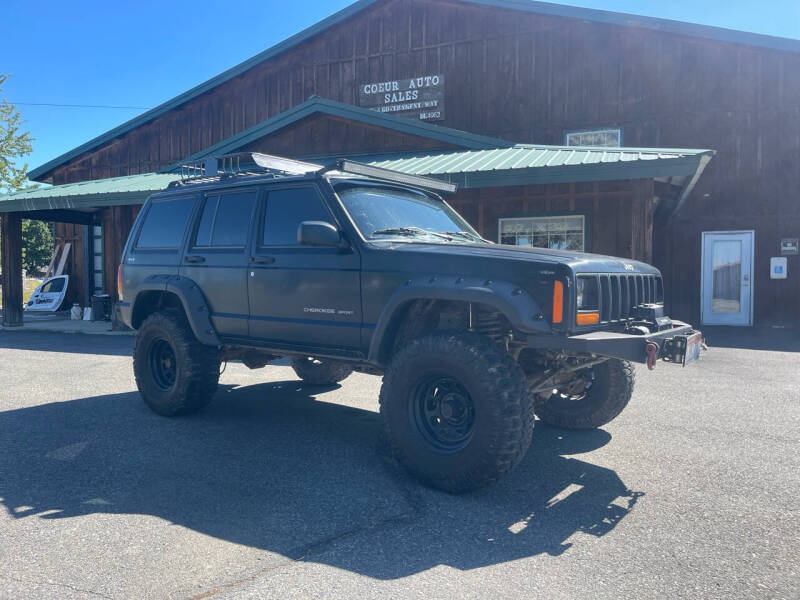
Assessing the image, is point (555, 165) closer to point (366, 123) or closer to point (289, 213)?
point (366, 123)

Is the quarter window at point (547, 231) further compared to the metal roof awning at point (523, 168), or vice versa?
the quarter window at point (547, 231)

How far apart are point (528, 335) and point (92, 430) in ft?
12.7

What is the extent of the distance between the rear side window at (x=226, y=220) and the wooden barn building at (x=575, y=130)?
601 centimetres

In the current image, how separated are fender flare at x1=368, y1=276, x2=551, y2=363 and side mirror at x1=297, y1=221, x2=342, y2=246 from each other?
614 millimetres

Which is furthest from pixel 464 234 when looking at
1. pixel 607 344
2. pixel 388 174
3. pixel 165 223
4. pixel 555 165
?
pixel 555 165

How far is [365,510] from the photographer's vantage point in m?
3.67

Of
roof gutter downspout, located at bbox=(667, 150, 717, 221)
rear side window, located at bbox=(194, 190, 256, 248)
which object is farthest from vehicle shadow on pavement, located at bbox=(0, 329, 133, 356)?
roof gutter downspout, located at bbox=(667, 150, 717, 221)

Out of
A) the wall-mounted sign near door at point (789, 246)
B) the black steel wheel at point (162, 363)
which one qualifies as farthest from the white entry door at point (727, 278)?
the black steel wheel at point (162, 363)

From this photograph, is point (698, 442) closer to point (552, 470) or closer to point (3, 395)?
point (552, 470)

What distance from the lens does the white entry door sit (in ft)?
47.9

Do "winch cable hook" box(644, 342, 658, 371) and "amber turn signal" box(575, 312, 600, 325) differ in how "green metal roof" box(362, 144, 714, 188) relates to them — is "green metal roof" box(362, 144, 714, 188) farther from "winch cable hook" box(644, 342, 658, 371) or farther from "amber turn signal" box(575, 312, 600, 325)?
"winch cable hook" box(644, 342, 658, 371)

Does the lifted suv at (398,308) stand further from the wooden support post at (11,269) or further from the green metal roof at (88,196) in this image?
the wooden support post at (11,269)

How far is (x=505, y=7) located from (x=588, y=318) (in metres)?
13.9

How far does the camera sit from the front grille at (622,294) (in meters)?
4.13
